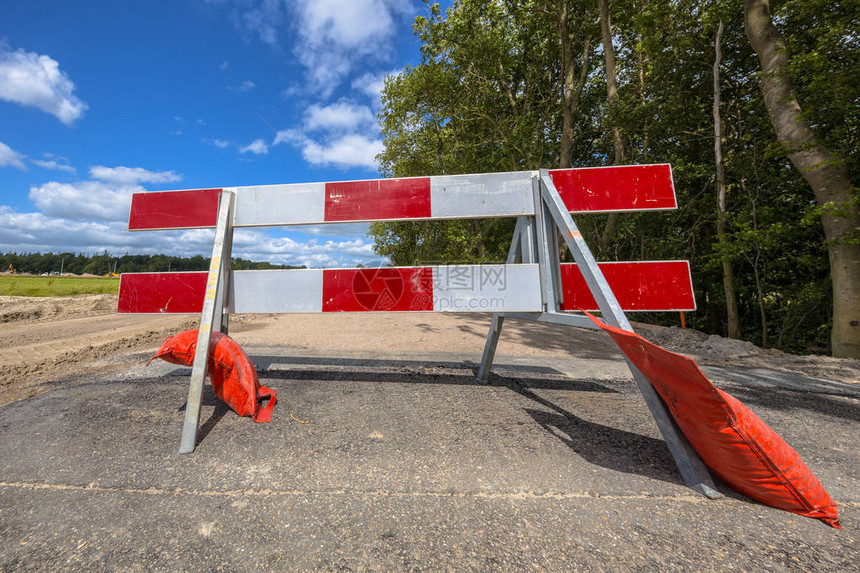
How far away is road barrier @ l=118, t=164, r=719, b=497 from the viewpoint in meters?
2.35

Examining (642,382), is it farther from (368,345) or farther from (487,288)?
(368,345)

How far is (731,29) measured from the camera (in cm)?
873

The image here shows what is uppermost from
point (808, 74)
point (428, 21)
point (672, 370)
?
point (428, 21)

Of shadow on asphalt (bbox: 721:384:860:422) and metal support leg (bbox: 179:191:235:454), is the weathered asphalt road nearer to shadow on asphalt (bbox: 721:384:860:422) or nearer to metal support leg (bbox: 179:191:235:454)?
shadow on asphalt (bbox: 721:384:860:422)

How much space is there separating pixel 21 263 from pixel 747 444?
577 ft

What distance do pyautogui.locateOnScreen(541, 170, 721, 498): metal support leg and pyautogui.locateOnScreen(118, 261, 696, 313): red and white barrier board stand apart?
417 mm

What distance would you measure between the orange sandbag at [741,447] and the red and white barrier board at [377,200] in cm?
139

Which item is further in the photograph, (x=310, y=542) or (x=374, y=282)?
(x=374, y=282)

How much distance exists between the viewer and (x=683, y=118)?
9438mm

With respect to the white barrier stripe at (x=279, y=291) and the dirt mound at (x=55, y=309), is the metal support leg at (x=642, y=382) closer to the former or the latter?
the white barrier stripe at (x=279, y=291)

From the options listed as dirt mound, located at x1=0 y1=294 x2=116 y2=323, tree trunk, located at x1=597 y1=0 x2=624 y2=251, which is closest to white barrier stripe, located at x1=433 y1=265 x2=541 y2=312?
tree trunk, located at x1=597 y1=0 x2=624 y2=251

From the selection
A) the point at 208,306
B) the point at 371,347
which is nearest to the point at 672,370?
the point at 208,306

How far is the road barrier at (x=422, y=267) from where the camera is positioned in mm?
2346

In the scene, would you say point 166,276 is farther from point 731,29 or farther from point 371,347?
point 731,29
